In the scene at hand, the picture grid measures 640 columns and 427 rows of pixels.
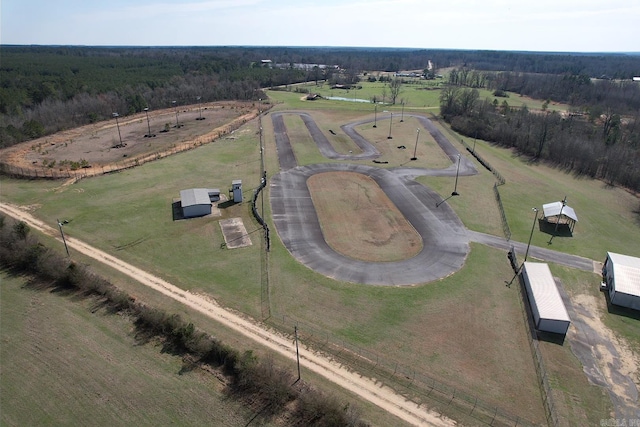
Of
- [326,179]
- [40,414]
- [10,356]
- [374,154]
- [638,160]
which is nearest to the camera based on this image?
[40,414]

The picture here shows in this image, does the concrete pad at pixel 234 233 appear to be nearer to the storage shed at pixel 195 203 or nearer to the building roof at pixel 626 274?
the storage shed at pixel 195 203

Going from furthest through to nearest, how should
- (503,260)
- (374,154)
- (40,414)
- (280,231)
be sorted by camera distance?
1. (374,154)
2. (280,231)
3. (503,260)
4. (40,414)

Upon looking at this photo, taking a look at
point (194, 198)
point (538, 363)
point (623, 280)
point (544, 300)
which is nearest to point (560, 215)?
point (623, 280)

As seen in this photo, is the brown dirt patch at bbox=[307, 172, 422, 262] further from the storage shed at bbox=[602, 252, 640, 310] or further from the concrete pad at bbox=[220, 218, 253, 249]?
the storage shed at bbox=[602, 252, 640, 310]

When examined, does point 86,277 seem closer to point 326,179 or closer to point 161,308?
point 161,308

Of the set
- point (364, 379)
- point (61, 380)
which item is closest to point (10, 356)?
point (61, 380)

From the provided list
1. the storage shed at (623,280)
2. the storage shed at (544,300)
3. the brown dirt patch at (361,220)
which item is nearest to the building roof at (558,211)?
the storage shed at (623,280)

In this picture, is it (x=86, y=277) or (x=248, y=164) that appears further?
(x=248, y=164)
